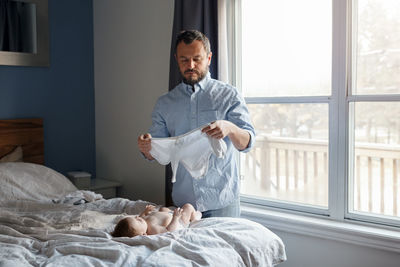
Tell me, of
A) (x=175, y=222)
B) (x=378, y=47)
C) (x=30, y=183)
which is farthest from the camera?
(x=30, y=183)

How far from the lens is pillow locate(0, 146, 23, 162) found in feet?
10.7

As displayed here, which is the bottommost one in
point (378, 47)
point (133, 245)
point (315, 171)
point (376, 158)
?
point (133, 245)

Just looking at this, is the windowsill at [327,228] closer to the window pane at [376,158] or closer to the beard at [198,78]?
the window pane at [376,158]

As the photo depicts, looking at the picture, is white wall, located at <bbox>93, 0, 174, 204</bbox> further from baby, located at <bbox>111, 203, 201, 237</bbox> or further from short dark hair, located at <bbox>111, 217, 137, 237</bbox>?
short dark hair, located at <bbox>111, 217, 137, 237</bbox>

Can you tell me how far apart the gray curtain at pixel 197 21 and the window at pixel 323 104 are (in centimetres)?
27

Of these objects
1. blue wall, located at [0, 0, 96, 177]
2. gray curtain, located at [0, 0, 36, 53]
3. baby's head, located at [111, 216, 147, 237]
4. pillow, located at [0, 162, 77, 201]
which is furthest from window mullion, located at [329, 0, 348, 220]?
gray curtain, located at [0, 0, 36, 53]

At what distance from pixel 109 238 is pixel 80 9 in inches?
106

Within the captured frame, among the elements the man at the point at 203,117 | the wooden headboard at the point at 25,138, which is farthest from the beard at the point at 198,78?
the wooden headboard at the point at 25,138

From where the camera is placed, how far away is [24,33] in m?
3.44

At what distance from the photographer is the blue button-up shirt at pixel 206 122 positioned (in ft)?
7.19

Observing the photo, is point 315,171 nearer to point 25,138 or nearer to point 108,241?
point 108,241

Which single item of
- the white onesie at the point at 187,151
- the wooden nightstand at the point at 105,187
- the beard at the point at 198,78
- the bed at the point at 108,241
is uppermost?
the beard at the point at 198,78

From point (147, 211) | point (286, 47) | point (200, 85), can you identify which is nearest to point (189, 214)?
point (147, 211)

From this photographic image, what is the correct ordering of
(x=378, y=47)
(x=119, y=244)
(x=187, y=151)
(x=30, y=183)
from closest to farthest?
(x=119, y=244) → (x=187, y=151) → (x=378, y=47) → (x=30, y=183)
